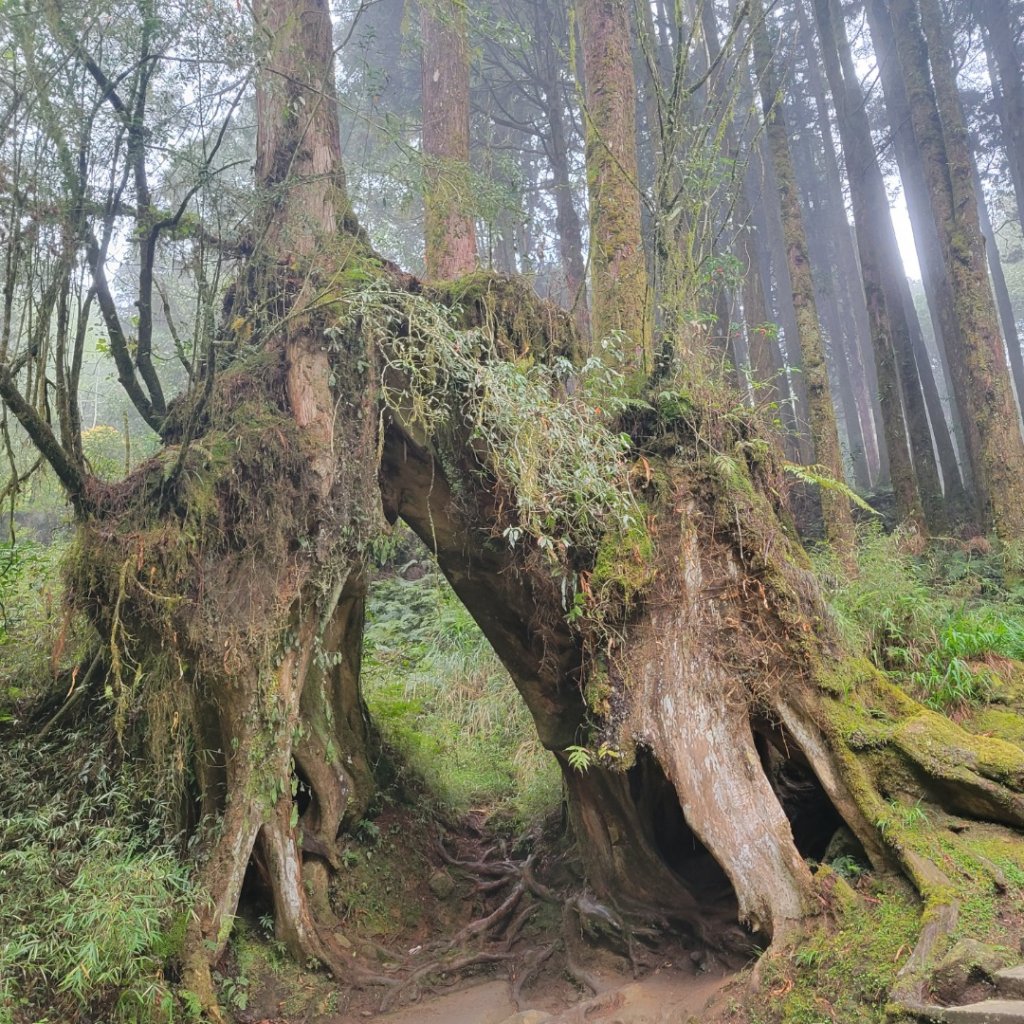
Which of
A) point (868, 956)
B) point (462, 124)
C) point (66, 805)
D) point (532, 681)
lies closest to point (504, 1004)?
point (532, 681)

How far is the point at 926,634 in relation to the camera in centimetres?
578

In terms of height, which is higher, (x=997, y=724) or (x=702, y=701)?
(x=702, y=701)

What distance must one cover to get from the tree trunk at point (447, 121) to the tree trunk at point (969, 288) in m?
6.18

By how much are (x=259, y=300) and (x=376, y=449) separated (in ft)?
4.59

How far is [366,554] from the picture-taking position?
559 centimetres

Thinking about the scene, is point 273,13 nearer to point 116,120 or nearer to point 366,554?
point 116,120

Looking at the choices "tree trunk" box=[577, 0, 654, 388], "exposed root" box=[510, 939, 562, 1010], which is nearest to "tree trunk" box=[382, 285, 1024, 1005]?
"exposed root" box=[510, 939, 562, 1010]

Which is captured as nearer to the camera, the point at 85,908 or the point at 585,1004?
the point at 85,908

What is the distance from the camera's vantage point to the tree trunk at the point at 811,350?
30.8ft

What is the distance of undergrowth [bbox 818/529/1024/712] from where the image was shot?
5.18 m

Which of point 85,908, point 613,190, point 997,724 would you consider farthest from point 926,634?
point 85,908

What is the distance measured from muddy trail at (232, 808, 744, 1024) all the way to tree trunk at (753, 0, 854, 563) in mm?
4264

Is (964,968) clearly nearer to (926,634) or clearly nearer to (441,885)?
(926,634)

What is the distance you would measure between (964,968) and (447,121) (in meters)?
10.3
